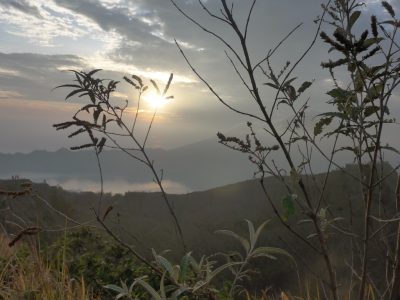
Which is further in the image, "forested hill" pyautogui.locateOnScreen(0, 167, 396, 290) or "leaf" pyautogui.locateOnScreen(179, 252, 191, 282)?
"forested hill" pyautogui.locateOnScreen(0, 167, 396, 290)

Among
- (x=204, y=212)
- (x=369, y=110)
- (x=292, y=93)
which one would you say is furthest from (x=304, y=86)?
(x=204, y=212)

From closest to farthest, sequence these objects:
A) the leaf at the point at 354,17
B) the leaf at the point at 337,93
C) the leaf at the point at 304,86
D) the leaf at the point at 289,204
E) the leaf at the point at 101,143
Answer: the leaf at the point at 289,204 < the leaf at the point at 354,17 < the leaf at the point at 337,93 < the leaf at the point at 304,86 < the leaf at the point at 101,143

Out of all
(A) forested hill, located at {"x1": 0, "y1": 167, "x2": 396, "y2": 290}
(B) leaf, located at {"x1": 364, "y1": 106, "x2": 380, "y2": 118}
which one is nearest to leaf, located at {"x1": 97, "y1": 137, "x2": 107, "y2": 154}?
(B) leaf, located at {"x1": 364, "y1": 106, "x2": 380, "y2": 118}

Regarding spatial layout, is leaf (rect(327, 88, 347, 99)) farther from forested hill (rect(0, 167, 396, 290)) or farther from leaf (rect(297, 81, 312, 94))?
forested hill (rect(0, 167, 396, 290))

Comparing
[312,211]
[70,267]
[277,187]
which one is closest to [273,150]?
[312,211]

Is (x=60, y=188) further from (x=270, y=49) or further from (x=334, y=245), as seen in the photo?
(x=270, y=49)

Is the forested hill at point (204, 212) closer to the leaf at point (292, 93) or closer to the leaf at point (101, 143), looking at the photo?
the leaf at point (101, 143)

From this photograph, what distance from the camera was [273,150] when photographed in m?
2.29

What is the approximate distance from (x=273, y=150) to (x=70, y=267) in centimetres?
479

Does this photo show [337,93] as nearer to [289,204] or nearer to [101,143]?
[289,204]

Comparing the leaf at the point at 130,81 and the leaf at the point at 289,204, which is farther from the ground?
the leaf at the point at 130,81

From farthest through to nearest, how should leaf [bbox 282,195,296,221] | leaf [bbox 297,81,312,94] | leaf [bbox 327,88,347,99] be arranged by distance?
1. leaf [bbox 297,81,312,94]
2. leaf [bbox 327,88,347,99]
3. leaf [bbox 282,195,296,221]

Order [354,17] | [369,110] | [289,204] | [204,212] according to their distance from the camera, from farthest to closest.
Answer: [204,212]
[369,110]
[354,17]
[289,204]

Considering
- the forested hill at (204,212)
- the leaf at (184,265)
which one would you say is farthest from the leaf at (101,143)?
the forested hill at (204,212)
